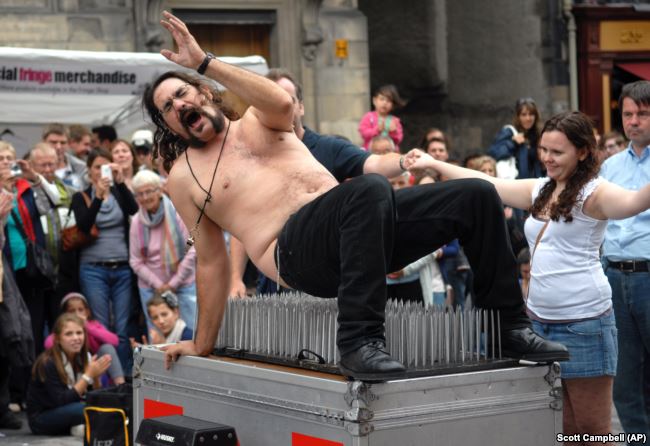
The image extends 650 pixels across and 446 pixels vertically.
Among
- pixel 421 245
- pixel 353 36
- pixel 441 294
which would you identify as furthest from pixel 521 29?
pixel 421 245

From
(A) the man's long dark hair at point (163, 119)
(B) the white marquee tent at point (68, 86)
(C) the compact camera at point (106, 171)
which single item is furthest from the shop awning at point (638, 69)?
(A) the man's long dark hair at point (163, 119)

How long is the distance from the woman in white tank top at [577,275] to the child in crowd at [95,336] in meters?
4.08

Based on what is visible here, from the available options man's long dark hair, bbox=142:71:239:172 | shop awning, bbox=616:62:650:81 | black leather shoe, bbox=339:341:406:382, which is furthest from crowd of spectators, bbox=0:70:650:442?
shop awning, bbox=616:62:650:81

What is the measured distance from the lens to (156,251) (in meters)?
9.57

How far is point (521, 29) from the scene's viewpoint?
19.7m

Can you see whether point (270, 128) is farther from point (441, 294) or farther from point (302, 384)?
point (441, 294)

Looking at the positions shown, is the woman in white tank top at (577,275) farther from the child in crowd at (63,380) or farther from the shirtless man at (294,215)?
the child in crowd at (63,380)

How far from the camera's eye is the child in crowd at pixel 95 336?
29.5ft

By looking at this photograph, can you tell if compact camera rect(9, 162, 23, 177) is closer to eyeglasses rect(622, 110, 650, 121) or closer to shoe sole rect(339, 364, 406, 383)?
eyeglasses rect(622, 110, 650, 121)

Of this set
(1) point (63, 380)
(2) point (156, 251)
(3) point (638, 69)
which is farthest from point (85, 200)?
(3) point (638, 69)

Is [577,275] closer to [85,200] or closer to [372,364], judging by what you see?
[372,364]

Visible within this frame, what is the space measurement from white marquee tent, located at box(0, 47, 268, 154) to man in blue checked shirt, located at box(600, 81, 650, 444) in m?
5.66

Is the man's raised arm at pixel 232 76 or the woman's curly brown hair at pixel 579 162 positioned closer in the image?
the man's raised arm at pixel 232 76

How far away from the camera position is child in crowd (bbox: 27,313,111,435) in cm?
851
